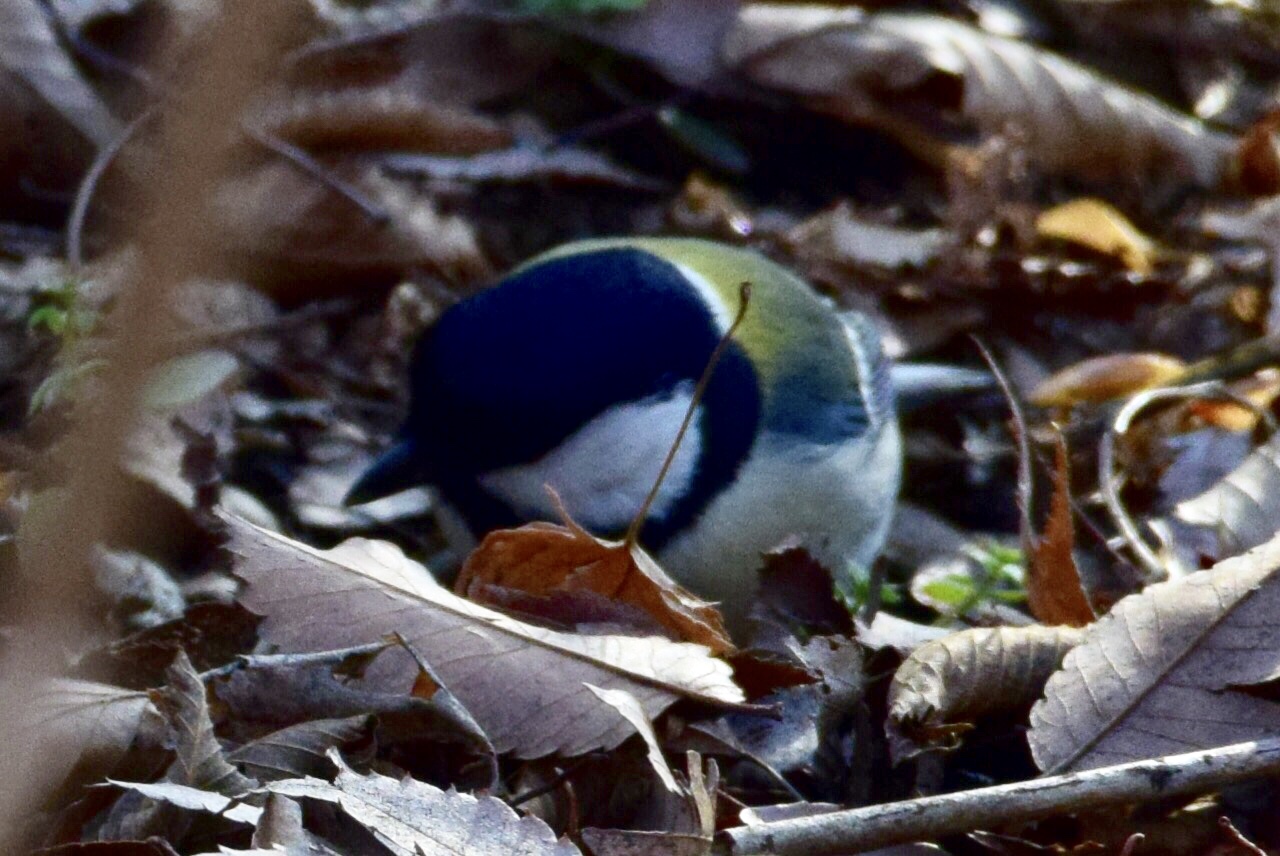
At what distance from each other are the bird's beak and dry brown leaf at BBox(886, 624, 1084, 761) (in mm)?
914

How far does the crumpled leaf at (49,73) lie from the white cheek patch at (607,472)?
1.44 meters

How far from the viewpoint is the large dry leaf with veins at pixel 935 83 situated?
4215 millimetres

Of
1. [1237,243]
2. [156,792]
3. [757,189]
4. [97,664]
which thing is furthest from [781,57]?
[156,792]

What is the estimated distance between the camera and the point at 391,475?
2.55 meters

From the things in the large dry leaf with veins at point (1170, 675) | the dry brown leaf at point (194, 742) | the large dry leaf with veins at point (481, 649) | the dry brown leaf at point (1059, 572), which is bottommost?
the dry brown leaf at point (1059, 572)

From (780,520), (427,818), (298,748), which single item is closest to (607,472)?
(780,520)

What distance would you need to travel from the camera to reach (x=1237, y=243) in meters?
4.22

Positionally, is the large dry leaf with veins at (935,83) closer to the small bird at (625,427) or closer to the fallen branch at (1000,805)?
the small bird at (625,427)

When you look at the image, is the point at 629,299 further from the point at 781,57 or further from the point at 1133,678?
the point at 781,57

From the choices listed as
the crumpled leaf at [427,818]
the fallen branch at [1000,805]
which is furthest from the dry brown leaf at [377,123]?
the fallen branch at [1000,805]

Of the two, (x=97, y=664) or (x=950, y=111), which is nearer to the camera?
(x=97, y=664)

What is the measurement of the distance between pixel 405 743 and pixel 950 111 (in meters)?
2.97

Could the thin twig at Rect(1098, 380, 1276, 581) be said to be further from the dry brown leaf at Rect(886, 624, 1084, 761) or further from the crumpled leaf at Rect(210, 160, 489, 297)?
the crumpled leaf at Rect(210, 160, 489, 297)

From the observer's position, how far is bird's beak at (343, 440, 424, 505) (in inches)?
100
